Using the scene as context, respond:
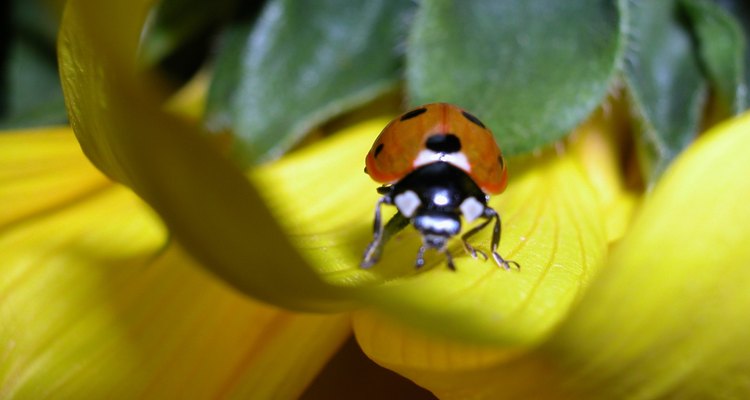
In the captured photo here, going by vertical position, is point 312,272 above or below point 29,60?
above

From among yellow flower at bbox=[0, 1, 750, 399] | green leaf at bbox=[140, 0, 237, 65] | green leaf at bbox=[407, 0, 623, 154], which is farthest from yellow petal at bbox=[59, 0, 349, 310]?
green leaf at bbox=[140, 0, 237, 65]

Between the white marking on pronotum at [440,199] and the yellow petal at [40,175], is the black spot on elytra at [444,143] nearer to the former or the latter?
the white marking on pronotum at [440,199]

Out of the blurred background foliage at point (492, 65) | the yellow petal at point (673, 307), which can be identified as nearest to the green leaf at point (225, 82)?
the blurred background foliage at point (492, 65)

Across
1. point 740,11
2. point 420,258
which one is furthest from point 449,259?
point 740,11

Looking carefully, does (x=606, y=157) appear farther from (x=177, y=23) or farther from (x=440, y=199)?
(x=177, y=23)

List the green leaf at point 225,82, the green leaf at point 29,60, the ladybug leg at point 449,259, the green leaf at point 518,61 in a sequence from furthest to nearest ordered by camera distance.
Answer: the green leaf at point 29,60, the green leaf at point 225,82, the green leaf at point 518,61, the ladybug leg at point 449,259
